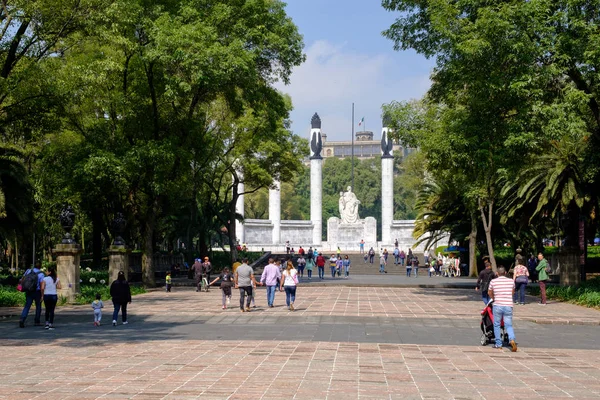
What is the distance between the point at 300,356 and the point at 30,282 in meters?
7.72

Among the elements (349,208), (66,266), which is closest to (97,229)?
(66,266)

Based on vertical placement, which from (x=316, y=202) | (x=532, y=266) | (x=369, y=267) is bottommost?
(x=369, y=267)

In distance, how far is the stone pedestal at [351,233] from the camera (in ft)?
247

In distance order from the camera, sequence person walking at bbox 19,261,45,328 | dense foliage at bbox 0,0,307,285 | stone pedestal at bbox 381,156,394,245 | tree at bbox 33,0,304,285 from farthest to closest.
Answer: stone pedestal at bbox 381,156,394,245
tree at bbox 33,0,304,285
dense foliage at bbox 0,0,307,285
person walking at bbox 19,261,45,328

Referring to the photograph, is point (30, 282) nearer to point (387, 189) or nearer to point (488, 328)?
point (488, 328)

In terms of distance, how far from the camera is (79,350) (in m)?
12.8

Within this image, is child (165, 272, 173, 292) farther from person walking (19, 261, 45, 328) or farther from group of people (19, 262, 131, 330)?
person walking (19, 261, 45, 328)

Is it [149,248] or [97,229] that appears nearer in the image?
[149,248]

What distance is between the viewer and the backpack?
1679cm

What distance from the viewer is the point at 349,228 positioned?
7556 cm

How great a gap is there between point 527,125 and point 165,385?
16777mm

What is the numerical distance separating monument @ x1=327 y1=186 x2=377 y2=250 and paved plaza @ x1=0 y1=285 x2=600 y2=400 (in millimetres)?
54250

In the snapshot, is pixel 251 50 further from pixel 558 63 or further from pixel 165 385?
pixel 165 385

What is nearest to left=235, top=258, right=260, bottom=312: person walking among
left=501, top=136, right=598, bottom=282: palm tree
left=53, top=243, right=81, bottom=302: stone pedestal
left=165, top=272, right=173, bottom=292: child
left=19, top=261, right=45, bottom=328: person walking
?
left=19, top=261, right=45, bottom=328: person walking
